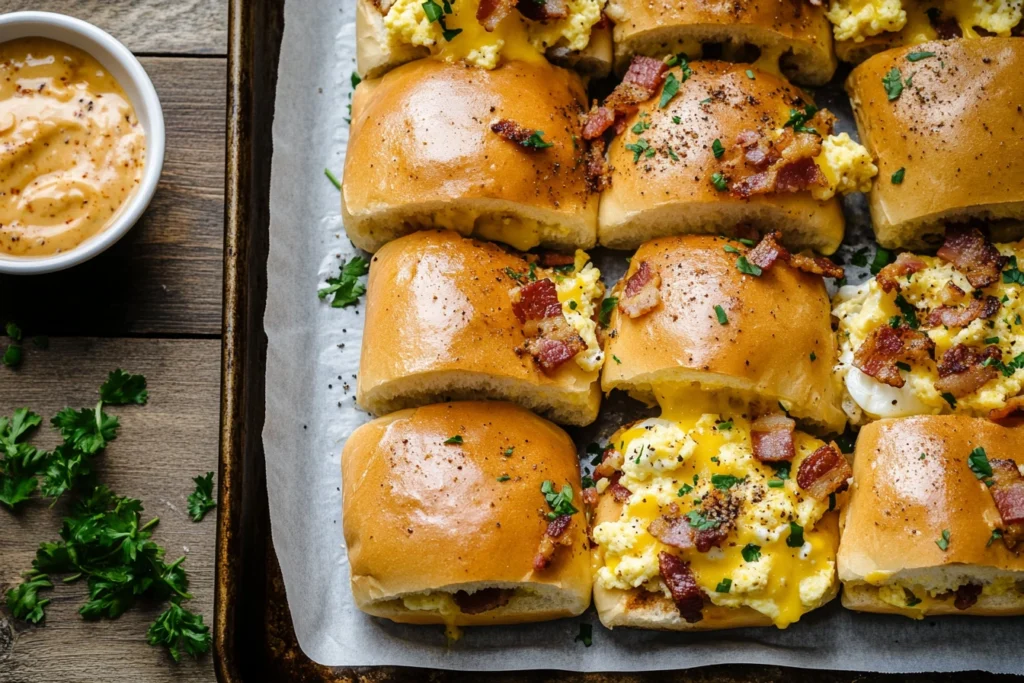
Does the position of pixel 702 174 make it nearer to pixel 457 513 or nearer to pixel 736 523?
pixel 736 523

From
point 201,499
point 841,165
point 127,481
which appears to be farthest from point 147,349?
point 841,165

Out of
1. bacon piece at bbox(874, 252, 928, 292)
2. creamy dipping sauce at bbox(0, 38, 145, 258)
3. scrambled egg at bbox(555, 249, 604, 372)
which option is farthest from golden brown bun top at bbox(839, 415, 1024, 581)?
creamy dipping sauce at bbox(0, 38, 145, 258)

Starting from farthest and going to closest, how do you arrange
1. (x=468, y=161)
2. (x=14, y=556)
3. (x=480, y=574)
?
(x=14, y=556) → (x=468, y=161) → (x=480, y=574)

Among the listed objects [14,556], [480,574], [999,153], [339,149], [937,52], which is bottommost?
[14,556]

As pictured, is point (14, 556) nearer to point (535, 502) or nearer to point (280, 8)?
point (535, 502)

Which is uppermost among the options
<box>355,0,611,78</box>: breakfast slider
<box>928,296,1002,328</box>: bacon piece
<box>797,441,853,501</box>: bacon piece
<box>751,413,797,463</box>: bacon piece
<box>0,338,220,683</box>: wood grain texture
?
<box>355,0,611,78</box>: breakfast slider

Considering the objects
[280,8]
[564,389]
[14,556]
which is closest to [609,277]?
[564,389]

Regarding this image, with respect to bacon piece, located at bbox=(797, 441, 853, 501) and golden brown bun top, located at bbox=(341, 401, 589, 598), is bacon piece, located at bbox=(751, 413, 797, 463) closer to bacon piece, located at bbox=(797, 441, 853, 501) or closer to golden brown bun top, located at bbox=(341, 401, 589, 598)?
bacon piece, located at bbox=(797, 441, 853, 501)
